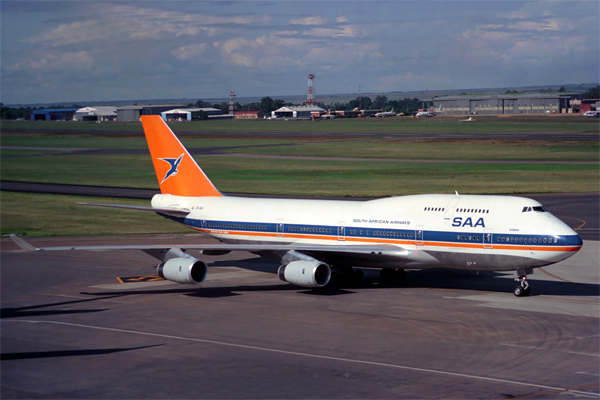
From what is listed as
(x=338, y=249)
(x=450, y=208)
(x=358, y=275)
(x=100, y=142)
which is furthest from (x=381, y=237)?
(x=100, y=142)

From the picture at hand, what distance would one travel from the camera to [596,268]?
43062mm

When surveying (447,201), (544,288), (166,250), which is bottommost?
(544,288)

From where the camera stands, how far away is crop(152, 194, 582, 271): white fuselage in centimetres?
3409

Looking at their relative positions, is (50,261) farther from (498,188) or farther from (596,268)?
(498,188)

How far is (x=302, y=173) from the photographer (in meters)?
99.1

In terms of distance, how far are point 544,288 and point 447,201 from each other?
762cm

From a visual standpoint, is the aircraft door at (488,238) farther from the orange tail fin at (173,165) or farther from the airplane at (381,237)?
the orange tail fin at (173,165)

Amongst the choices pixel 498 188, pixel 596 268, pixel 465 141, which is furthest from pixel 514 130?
pixel 596 268

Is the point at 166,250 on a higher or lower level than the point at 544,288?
higher

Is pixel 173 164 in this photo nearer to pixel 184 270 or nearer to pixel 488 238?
pixel 184 270

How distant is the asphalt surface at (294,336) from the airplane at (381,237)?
1614 millimetres

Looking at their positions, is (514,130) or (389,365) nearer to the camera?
(389,365)

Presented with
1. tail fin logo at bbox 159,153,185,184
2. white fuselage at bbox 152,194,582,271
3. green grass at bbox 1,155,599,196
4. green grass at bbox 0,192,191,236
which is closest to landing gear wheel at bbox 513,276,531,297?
white fuselage at bbox 152,194,582,271

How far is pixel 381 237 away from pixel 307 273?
4.80 metres
